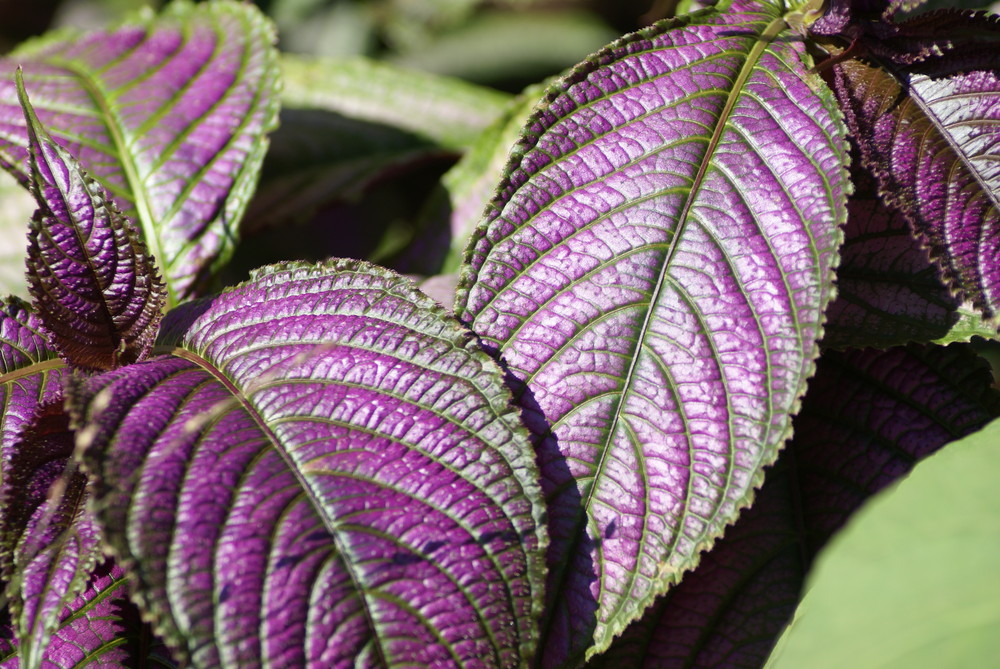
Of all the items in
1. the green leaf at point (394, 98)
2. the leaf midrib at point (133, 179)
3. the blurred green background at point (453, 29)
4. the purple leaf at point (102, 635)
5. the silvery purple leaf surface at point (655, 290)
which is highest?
the blurred green background at point (453, 29)

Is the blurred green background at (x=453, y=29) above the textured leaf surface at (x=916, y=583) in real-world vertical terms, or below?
above

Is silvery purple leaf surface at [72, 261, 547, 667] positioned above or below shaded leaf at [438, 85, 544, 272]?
below

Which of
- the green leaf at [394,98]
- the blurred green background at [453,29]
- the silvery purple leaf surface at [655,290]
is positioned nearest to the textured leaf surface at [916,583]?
the silvery purple leaf surface at [655,290]

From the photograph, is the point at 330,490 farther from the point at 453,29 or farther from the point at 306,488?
the point at 453,29

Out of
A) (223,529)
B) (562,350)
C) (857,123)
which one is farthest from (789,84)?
(223,529)

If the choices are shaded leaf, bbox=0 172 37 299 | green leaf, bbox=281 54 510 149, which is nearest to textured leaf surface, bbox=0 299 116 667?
shaded leaf, bbox=0 172 37 299

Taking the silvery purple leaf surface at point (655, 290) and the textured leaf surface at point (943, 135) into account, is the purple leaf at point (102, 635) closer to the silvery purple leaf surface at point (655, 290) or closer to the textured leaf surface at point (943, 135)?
the silvery purple leaf surface at point (655, 290)

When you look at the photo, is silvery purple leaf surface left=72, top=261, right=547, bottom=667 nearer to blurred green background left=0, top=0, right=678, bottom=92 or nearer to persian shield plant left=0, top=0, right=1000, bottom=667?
persian shield plant left=0, top=0, right=1000, bottom=667

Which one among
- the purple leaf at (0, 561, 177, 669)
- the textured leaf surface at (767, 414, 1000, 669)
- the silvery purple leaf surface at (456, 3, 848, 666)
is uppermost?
the silvery purple leaf surface at (456, 3, 848, 666)

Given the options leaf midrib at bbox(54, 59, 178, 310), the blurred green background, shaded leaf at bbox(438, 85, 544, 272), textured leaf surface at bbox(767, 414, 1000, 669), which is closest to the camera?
textured leaf surface at bbox(767, 414, 1000, 669)

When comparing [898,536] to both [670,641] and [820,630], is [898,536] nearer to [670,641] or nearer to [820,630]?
[820,630]
